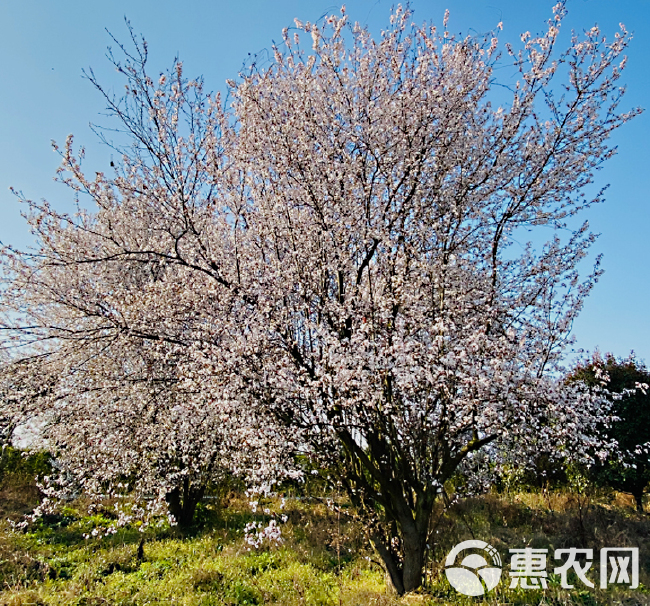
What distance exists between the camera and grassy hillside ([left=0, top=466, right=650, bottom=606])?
210 inches

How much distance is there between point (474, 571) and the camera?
5617mm

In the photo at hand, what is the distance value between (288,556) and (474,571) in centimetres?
289

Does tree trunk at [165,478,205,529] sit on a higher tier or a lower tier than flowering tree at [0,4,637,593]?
→ lower

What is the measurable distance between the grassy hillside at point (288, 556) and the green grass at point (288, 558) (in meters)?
0.02

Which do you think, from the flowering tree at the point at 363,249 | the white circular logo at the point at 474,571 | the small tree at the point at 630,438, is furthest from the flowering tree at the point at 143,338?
the small tree at the point at 630,438

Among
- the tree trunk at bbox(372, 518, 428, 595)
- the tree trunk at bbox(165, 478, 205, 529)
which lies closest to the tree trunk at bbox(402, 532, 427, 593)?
the tree trunk at bbox(372, 518, 428, 595)

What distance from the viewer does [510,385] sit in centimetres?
419

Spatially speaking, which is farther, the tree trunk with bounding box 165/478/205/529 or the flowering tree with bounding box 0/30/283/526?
the tree trunk with bounding box 165/478/205/529

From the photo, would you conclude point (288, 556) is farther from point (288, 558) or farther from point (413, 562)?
point (413, 562)

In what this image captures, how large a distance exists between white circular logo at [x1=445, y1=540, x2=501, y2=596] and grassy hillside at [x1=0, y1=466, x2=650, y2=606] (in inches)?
5.1

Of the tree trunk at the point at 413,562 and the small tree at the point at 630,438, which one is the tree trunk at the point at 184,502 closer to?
the tree trunk at the point at 413,562

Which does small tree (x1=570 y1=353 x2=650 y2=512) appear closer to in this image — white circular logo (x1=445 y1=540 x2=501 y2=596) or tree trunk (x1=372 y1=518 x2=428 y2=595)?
white circular logo (x1=445 y1=540 x2=501 y2=596)

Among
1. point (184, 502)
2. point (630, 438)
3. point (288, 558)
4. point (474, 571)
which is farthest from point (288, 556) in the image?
point (630, 438)

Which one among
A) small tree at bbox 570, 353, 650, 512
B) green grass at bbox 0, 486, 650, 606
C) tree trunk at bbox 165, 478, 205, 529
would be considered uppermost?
small tree at bbox 570, 353, 650, 512
